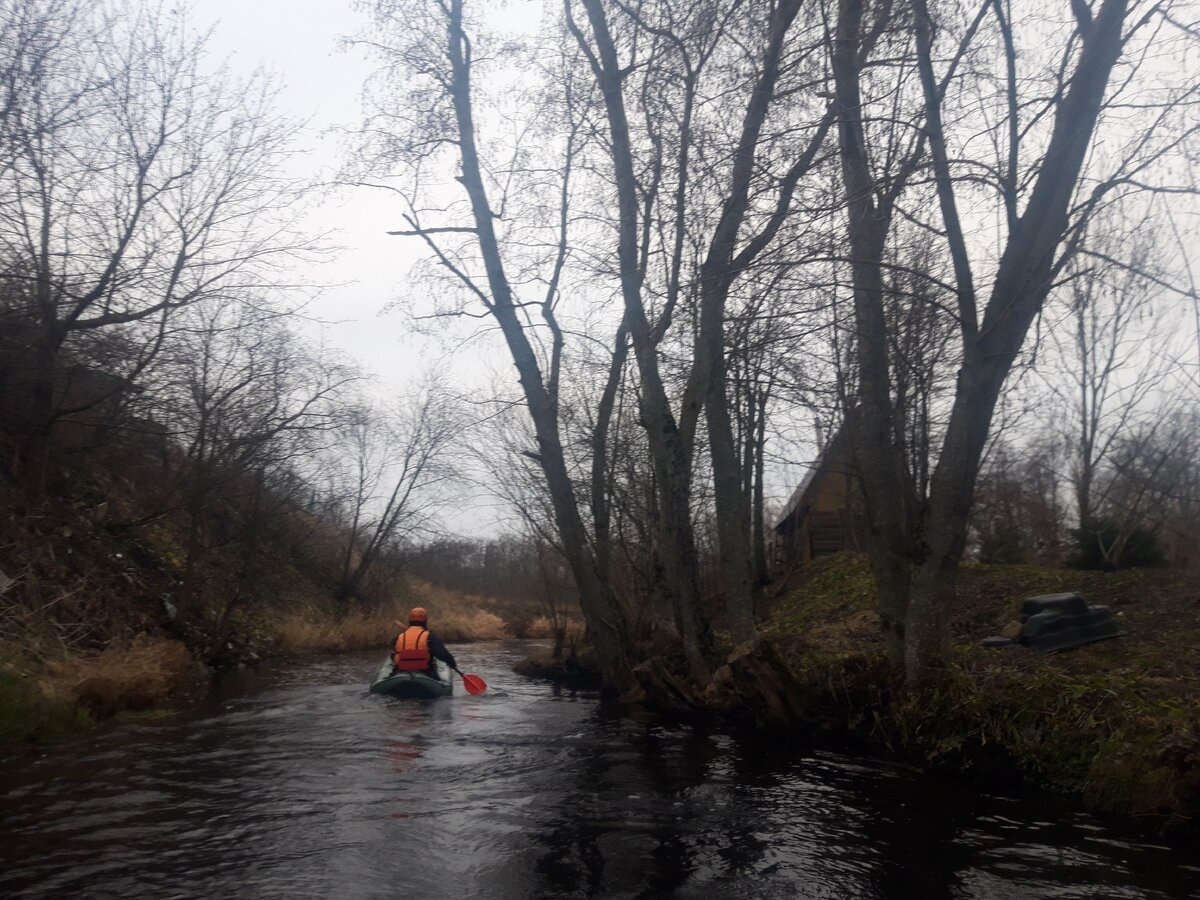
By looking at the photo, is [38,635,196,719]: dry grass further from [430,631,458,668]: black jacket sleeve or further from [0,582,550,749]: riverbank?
[430,631,458,668]: black jacket sleeve

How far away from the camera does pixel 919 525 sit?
9.33 metres

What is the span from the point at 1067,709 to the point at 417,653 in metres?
→ 9.33

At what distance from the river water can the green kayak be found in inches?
127

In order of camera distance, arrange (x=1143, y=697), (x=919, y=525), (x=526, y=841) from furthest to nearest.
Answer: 1. (x=919, y=525)
2. (x=1143, y=697)
3. (x=526, y=841)

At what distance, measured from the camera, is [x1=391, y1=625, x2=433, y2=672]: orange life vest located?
1442cm

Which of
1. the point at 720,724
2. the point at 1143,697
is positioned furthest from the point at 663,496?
the point at 1143,697

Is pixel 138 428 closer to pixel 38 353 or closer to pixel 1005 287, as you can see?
pixel 38 353

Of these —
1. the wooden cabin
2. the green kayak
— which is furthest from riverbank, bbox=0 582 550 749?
the wooden cabin

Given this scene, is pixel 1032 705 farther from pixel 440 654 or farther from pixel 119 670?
pixel 119 670

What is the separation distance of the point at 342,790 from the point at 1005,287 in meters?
7.03

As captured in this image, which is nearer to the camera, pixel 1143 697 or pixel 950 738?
pixel 1143 697

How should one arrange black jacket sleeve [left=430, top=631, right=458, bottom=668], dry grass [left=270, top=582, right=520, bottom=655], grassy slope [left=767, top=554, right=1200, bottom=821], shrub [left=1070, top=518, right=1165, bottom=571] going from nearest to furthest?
grassy slope [left=767, top=554, right=1200, bottom=821]
black jacket sleeve [left=430, top=631, right=458, bottom=668]
shrub [left=1070, top=518, right=1165, bottom=571]
dry grass [left=270, top=582, right=520, bottom=655]

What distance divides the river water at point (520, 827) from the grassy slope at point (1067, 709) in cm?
34

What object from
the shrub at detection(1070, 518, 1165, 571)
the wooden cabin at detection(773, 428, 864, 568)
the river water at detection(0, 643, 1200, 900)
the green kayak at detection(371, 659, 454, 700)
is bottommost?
the river water at detection(0, 643, 1200, 900)
